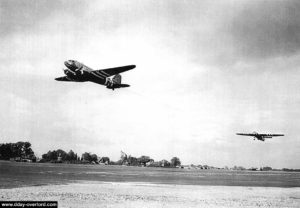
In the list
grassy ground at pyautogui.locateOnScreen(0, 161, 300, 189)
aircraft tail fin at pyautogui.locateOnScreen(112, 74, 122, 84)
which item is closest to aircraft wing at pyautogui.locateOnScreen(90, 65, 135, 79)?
aircraft tail fin at pyautogui.locateOnScreen(112, 74, 122, 84)

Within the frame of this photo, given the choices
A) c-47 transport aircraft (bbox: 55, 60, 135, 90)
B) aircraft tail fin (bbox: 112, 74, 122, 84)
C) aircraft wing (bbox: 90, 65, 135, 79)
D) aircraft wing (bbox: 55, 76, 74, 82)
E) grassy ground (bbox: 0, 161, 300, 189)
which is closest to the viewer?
c-47 transport aircraft (bbox: 55, 60, 135, 90)

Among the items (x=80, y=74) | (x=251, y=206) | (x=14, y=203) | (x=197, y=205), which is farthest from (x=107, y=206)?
(x=80, y=74)

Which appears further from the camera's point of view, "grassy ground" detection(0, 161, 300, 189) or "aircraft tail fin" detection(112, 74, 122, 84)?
"grassy ground" detection(0, 161, 300, 189)

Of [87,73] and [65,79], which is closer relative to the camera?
[87,73]

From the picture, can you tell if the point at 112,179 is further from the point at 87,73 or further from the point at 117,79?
the point at 87,73

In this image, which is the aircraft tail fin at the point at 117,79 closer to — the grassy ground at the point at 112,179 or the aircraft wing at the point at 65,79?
the aircraft wing at the point at 65,79

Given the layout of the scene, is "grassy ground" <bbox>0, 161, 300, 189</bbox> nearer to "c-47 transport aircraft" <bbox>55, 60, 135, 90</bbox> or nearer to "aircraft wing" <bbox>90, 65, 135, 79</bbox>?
"c-47 transport aircraft" <bbox>55, 60, 135, 90</bbox>

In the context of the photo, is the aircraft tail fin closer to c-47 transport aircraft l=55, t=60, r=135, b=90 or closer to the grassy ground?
c-47 transport aircraft l=55, t=60, r=135, b=90

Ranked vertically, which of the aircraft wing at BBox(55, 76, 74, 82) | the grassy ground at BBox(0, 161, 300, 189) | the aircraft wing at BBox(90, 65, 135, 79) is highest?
the aircraft wing at BBox(90, 65, 135, 79)

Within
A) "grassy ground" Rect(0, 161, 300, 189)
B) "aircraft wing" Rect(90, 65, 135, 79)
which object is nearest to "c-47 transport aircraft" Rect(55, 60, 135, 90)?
"aircraft wing" Rect(90, 65, 135, 79)

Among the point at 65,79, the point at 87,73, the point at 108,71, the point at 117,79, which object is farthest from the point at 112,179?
the point at 87,73

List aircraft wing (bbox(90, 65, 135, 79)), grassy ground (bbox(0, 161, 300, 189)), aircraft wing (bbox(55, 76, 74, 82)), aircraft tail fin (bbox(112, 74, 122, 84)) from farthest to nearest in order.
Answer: grassy ground (bbox(0, 161, 300, 189)), aircraft tail fin (bbox(112, 74, 122, 84)), aircraft wing (bbox(55, 76, 74, 82)), aircraft wing (bbox(90, 65, 135, 79))

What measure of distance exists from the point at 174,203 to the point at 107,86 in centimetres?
2225

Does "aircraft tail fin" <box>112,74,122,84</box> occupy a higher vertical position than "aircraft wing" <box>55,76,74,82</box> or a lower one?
higher
